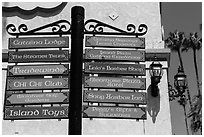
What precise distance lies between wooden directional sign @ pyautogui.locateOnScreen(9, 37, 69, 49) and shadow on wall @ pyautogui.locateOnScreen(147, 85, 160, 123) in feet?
11.9

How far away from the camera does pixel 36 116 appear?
566 centimetres

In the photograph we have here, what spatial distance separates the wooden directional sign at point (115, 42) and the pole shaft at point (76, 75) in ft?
5.79

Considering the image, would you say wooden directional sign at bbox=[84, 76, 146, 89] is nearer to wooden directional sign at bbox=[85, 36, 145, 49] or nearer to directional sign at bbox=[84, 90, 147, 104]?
directional sign at bbox=[84, 90, 147, 104]

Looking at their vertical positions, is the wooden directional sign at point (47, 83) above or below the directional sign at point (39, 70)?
below

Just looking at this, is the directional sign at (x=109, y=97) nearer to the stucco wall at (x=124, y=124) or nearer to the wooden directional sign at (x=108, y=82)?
the wooden directional sign at (x=108, y=82)

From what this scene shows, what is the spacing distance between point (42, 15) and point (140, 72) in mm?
3252

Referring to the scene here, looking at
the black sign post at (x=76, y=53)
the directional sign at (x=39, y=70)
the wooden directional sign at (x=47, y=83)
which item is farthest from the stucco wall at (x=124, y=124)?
the wooden directional sign at (x=47, y=83)

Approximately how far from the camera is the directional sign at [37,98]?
4547mm

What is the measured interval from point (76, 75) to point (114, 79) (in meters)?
3.03

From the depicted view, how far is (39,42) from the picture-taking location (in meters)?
4.33

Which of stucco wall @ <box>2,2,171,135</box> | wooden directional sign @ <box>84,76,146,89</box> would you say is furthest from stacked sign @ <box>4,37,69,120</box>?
stucco wall @ <box>2,2,171,135</box>

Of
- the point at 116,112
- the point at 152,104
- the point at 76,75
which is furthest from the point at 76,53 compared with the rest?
the point at 152,104

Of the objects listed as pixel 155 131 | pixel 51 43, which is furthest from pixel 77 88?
pixel 155 131

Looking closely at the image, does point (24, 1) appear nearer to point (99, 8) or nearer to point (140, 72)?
point (99, 8)
